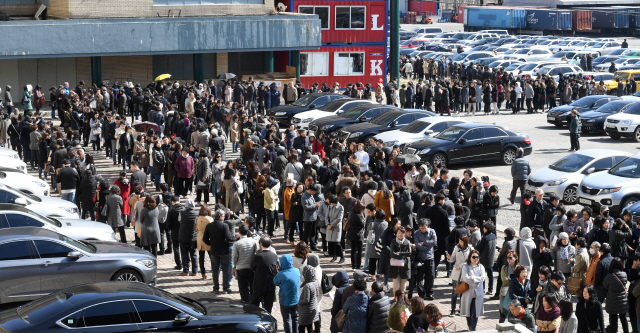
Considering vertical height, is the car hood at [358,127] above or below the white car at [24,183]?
above

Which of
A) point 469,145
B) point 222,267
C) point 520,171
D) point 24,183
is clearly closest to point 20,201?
point 24,183

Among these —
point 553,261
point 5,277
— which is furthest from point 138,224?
point 553,261

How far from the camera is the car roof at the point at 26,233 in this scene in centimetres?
1300

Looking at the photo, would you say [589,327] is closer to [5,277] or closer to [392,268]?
[392,268]

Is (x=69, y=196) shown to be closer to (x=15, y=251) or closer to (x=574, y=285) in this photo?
(x=15, y=251)

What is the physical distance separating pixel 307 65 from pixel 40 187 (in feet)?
83.6

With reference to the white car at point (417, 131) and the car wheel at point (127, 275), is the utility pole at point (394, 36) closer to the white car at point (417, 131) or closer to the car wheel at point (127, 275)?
the white car at point (417, 131)

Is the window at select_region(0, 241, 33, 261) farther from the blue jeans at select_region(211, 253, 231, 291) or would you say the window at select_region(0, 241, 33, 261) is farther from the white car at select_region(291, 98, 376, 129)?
the white car at select_region(291, 98, 376, 129)

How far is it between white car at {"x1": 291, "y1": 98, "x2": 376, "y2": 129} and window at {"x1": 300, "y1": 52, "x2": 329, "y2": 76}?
11.9m

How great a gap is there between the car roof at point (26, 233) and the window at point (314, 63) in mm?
30631

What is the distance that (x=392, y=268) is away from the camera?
13.7m

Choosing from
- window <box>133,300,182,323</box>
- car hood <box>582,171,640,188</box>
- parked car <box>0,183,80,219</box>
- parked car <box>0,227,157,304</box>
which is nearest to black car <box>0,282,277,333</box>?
window <box>133,300,182,323</box>

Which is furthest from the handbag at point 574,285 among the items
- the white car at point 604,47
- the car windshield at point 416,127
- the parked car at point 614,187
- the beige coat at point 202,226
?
the white car at point 604,47

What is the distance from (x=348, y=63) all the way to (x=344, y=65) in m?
0.24
